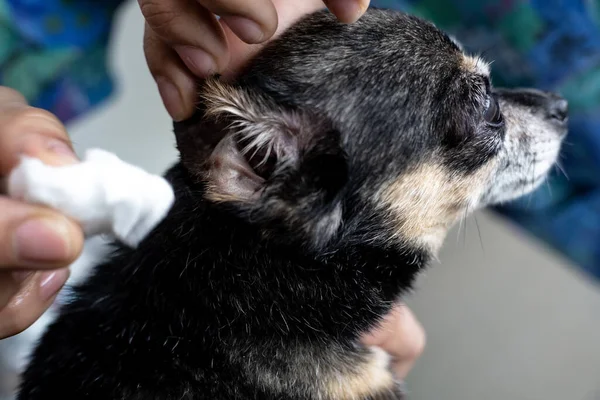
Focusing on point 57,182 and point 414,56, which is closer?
point 57,182

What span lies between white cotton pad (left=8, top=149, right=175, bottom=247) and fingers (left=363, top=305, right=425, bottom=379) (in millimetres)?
545

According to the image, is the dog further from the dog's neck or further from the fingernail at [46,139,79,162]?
the fingernail at [46,139,79,162]

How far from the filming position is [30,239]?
549 millimetres

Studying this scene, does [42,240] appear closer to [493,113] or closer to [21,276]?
[21,276]

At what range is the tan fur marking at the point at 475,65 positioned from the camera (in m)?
0.98

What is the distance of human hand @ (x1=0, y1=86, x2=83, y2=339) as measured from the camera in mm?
551

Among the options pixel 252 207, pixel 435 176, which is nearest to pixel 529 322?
pixel 435 176

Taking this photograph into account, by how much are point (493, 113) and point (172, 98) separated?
581 millimetres

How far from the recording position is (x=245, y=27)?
2.48 feet

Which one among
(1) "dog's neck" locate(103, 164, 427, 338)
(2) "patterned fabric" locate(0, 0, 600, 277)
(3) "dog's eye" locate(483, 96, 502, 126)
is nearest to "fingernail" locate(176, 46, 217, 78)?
(1) "dog's neck" locate(103, 164, 427, 338)

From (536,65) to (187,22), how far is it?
1268 millimetres

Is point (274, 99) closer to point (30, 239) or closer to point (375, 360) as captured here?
point (30, 239)

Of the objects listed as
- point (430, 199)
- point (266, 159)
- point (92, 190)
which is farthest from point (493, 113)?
point (92, 190)

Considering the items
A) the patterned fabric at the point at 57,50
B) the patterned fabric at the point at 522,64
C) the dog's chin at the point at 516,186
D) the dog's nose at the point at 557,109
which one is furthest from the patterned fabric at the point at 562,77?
the patterned fabric at the point at 57,50
